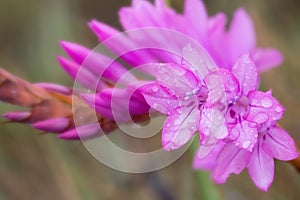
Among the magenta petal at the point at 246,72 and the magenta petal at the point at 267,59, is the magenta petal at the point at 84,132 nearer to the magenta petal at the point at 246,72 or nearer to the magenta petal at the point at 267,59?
the magenta petal at the point at 246,72

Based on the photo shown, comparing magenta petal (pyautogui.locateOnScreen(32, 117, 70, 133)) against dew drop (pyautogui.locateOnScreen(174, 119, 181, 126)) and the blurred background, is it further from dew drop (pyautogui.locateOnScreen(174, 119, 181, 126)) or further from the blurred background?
the blurred background

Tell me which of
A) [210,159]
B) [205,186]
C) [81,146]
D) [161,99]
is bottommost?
[81,146]

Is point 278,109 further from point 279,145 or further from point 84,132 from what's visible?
point 84,132

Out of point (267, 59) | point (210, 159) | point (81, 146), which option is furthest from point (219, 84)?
point (81, 146)

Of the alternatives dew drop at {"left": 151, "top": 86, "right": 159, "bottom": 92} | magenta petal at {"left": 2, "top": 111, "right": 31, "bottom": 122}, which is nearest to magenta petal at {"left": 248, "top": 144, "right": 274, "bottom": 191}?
dew drop at {"left": 151, "top": 86, "right": 159, "bottom": 92}

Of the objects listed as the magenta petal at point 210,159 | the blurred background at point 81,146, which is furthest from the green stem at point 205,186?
A: the blurred background at point 81,146

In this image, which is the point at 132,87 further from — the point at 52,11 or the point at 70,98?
the point at 52,11
